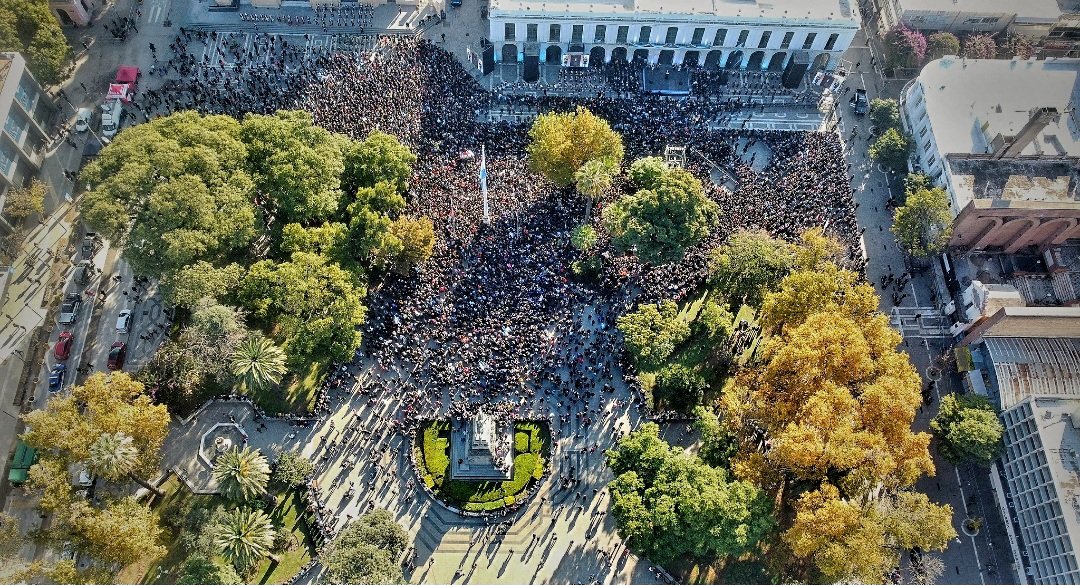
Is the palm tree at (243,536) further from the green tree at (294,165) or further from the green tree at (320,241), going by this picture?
the green tree at (294,165)

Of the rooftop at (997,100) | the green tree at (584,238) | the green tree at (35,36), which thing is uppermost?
the green tree at (35,36)

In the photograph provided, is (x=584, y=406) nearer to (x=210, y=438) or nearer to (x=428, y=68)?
(x=210, y=438)

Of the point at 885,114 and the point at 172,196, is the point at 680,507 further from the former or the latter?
the point at 885,114

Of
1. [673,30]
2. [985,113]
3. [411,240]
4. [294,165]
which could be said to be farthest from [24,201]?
[985,113]

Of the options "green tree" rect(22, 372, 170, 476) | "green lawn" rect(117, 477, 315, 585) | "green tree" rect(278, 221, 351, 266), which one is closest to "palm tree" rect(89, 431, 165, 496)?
"green tree" rect(22, 372, 170, 476)

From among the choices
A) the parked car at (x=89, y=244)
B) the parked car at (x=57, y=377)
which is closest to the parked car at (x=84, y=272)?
the parked car at (x=89, y=244)

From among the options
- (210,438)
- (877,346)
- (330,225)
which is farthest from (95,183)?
(877,346)
